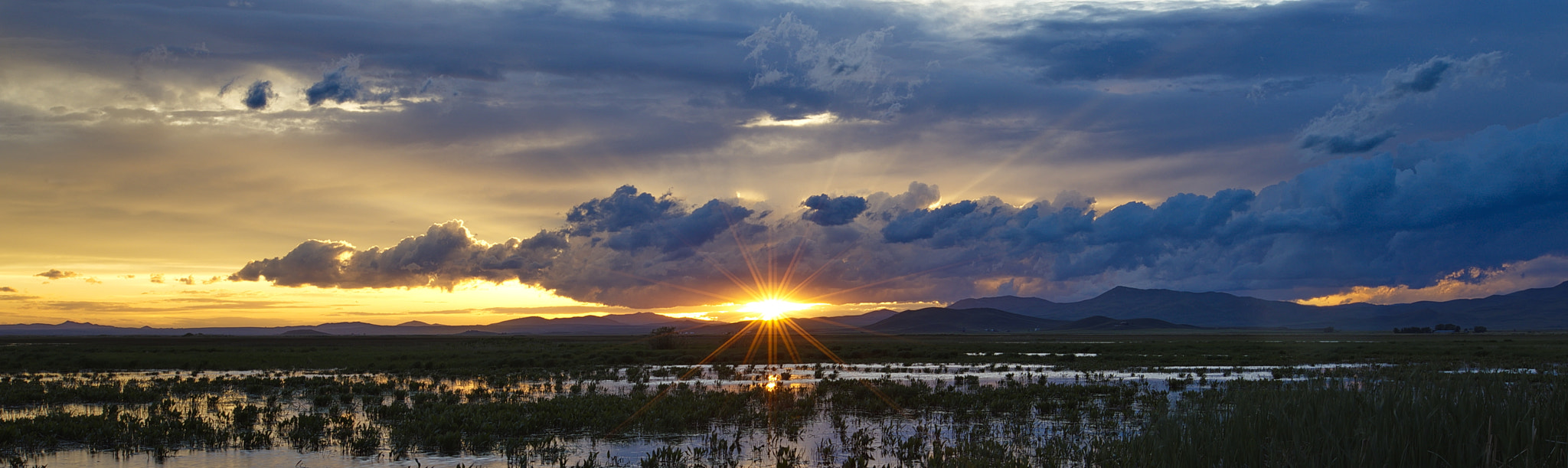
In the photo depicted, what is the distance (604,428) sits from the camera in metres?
22.3

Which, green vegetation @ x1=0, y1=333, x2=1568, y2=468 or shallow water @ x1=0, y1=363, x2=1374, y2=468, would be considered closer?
green vegetation @ x1=0, y1=333, x2=1568, y2=468

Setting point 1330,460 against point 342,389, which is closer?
point 1330,460

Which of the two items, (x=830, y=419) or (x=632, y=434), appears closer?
(x=632, y=434)

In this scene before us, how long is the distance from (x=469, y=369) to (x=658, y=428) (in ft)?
107

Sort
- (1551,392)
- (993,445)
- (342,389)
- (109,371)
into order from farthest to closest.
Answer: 1. (109,371)
2. (342,389)
3. (993,445)
4. (1551,392)

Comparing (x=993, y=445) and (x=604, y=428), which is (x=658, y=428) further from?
(x=993, y=445)

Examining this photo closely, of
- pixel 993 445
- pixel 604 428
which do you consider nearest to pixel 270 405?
pixel 604 428

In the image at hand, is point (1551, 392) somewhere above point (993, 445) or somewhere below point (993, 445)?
above

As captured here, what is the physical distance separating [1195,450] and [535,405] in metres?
18.2

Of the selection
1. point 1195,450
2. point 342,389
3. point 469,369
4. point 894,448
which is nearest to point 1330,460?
point 1195,450

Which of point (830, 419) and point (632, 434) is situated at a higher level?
point (632, 434)

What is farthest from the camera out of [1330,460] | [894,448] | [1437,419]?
[894,448]

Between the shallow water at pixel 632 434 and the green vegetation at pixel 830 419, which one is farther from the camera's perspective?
the shallow water at pixel 632 434

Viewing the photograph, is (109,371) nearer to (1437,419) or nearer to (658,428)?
(658,428)
